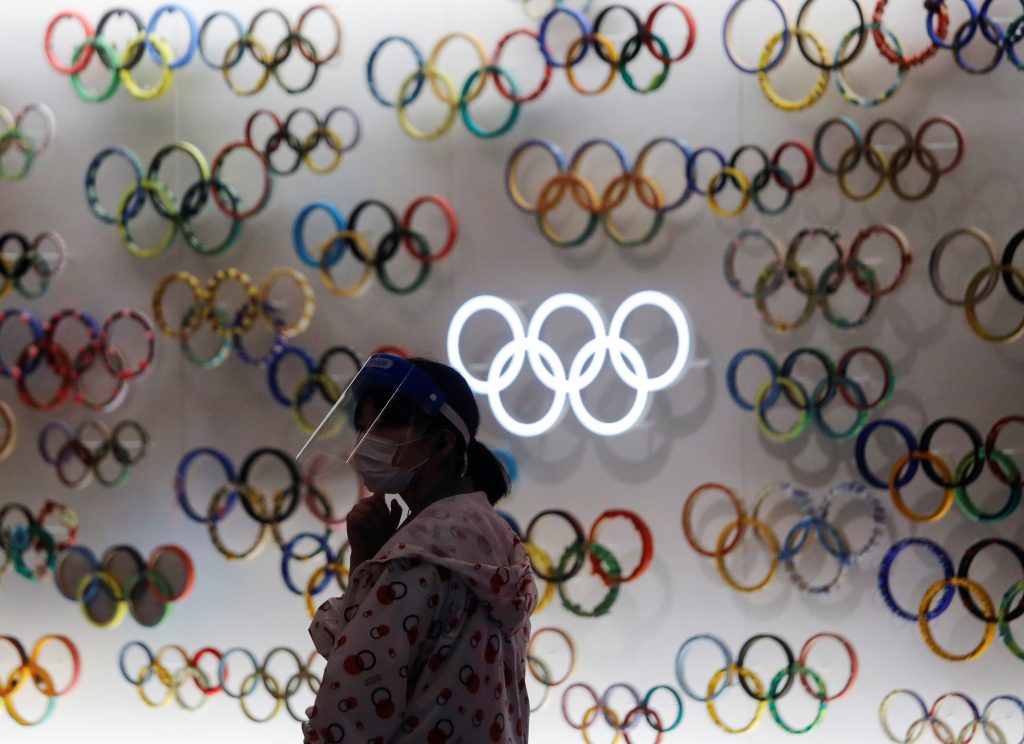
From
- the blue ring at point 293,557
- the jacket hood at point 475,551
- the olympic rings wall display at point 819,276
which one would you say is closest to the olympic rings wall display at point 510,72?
the olympic rings wall display at point 819,276

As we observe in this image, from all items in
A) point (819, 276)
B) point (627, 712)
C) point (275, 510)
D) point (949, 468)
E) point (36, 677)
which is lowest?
point (36, 677)

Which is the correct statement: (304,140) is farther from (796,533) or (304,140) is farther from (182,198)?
(796,533)

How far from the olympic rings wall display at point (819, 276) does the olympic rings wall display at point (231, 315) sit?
208cm

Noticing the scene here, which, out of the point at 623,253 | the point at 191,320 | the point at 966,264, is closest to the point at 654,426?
the point at 623,253

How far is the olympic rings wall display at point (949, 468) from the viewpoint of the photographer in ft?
16.5

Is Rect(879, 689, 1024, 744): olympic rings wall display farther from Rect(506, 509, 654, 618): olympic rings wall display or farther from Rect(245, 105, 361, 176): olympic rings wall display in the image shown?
Rect(245, 105, 361, 176): olympic rings wall display

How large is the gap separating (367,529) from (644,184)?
302 centimetres

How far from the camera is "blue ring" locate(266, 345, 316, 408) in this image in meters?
5.75

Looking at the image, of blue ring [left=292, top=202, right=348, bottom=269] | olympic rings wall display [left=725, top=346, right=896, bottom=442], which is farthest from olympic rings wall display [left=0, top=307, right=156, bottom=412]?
olympic rings wall display [left=725, top=346, right=896, bottom=442]

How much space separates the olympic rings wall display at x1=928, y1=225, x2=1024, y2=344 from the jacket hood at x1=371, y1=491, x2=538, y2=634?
3115 millimetres

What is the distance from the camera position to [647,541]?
5.37 metres

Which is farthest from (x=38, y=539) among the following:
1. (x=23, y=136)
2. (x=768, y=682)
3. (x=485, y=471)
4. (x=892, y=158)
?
(x=892, y=158)

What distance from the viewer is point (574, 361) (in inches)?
213

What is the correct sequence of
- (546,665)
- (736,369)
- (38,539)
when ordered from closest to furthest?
(736,369), (546,665), (38,539)
